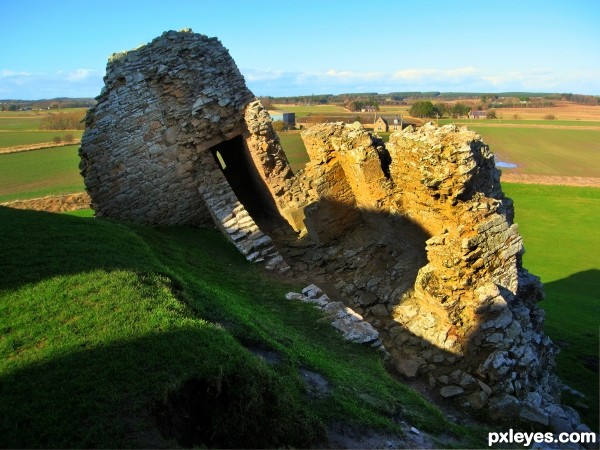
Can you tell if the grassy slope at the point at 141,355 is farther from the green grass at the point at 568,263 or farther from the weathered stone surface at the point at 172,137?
the green grass at the point at 568,263

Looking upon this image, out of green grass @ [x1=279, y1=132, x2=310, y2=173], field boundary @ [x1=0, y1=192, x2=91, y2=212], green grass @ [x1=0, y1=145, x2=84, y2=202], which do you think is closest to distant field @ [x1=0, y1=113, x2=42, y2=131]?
green grass @ [x1=0, y1=145, x2=84, y2=202]

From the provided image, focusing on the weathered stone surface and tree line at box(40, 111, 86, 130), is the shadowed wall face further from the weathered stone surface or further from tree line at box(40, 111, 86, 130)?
tree line at box(40, 111, 86, 130)

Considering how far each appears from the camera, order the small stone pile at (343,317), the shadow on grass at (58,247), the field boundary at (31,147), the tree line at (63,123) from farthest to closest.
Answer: the tree line at (63,123) < the field boundary at (31,147) < the small stone pile at (343,317) < the shadow on grass at (58,247)

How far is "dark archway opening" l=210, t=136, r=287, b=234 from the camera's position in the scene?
1698 centimetres

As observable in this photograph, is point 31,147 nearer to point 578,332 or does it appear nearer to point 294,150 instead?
point 294,150

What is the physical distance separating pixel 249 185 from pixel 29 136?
47.2 m

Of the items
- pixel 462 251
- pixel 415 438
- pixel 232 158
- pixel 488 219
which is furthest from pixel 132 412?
pixel 232 158

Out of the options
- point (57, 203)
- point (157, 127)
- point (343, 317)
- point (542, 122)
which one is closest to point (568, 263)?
point (343, 317)

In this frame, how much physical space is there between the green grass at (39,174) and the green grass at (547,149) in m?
42.6

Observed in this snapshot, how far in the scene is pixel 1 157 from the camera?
43.7 metres

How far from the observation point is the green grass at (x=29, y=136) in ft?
167

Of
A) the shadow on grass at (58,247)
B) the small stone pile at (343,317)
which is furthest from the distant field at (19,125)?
the small stone pile at (343,317)

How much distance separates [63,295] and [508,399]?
8202 mm

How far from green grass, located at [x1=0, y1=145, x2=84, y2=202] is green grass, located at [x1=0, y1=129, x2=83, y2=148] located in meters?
5.01
